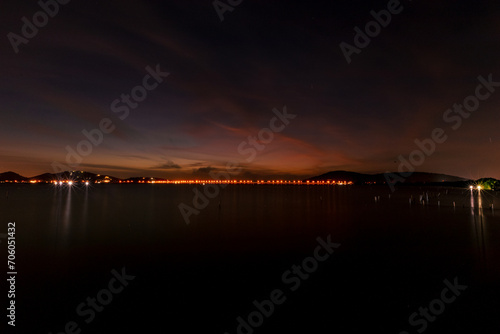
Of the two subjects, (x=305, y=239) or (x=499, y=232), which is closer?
(x=305, y=239)

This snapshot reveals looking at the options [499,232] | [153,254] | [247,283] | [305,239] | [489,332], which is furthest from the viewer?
[499,232]

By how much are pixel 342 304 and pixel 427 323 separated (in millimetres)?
2828

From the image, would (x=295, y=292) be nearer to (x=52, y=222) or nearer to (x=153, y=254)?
(x=153, y=254)

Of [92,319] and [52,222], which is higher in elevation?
[52,222]

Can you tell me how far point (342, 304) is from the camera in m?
11.1

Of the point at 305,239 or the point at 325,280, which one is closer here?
the point at 325,280

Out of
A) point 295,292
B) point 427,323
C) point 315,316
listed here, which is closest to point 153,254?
point 295,292

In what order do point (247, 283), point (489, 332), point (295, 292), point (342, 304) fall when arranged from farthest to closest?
1. point (247, 283)
2. point (295, 292)
3. point (342, 304)
4. point (489, 332)

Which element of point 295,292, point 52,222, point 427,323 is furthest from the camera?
point 52,222

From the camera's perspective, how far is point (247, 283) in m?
13.4

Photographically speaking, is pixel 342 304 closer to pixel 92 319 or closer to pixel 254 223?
pixel 92 319

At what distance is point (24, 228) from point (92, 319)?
23.1 m

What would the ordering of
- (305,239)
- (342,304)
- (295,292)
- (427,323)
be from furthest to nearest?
(305,239), (295,292), (342,304), (427,323)

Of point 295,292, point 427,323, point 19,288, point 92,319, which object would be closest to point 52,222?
point 19,288
